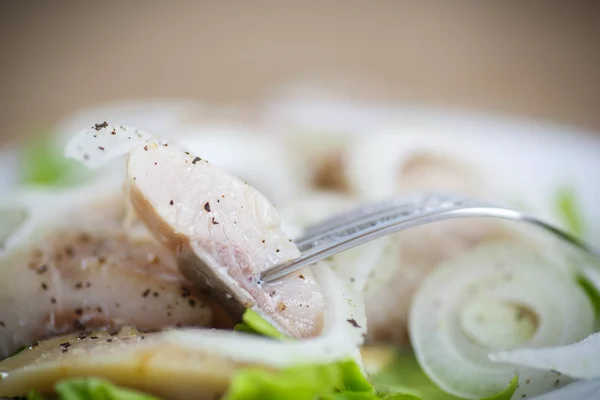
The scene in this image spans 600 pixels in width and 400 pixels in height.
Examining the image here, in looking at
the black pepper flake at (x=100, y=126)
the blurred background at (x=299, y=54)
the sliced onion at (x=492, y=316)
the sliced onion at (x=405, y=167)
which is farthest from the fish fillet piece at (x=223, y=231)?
the blurred background at (x=299, y=54)

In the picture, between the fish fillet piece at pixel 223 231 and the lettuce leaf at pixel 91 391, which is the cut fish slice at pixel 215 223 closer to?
the fish fillet piece at pixel 223 231

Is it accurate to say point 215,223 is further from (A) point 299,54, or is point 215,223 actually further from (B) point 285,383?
(A) point 299,54

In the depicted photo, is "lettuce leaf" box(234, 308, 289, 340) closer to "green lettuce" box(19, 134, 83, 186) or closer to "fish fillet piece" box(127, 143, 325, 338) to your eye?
"fish fillet piece" box(127, 143, 325, 338)

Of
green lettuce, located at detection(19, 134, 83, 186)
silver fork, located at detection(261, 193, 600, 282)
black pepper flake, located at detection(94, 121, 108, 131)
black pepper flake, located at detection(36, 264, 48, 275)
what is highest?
black pepper flake, located at detection(94, 121, 108, 131)

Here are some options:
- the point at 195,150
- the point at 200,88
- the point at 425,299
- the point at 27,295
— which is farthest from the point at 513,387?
the point at 200,88

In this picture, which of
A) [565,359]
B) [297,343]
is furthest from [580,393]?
[297,343]

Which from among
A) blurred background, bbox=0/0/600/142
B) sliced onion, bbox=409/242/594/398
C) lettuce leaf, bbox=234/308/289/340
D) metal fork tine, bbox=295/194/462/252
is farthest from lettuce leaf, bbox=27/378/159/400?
blurred background, bbox=0/0/600/142
